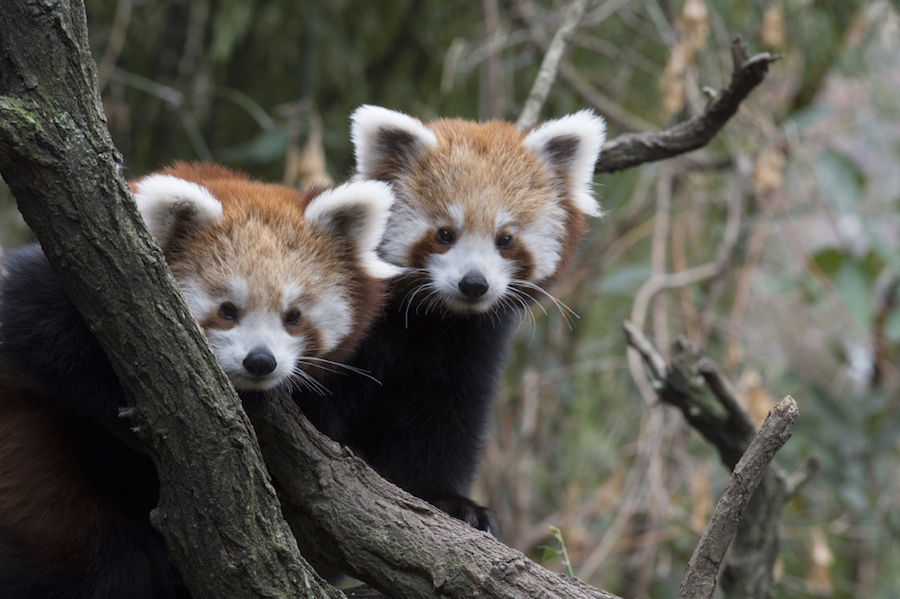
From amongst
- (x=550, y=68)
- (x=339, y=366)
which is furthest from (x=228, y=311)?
(x=550, y=68)

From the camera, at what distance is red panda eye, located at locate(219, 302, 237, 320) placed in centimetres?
199

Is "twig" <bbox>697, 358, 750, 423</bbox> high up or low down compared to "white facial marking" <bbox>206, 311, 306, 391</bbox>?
up

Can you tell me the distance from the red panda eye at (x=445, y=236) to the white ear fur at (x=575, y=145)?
46 cm

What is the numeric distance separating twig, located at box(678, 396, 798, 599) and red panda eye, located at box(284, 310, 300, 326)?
108 centimetres

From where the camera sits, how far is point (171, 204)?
6.50ft

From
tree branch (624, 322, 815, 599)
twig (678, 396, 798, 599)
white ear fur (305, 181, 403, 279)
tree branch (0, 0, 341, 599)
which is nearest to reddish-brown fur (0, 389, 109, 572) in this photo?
tree branch (0, 0, 341, 599)

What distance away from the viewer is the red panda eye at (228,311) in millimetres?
1986

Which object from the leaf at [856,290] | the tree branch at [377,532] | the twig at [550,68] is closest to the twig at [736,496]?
the tree branch at [377,532]

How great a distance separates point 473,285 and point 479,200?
292mm

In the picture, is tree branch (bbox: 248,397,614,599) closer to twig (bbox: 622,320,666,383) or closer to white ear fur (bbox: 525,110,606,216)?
twig (bbox: 622,320,666,383)

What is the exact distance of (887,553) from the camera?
5121 mm

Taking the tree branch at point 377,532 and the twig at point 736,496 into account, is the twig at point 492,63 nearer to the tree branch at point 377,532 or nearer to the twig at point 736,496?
the tree branch at point 377,532

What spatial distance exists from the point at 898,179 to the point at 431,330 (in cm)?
500

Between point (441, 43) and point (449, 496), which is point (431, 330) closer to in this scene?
point (449, 496)
